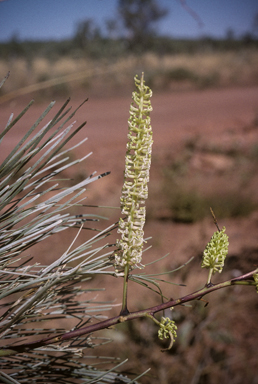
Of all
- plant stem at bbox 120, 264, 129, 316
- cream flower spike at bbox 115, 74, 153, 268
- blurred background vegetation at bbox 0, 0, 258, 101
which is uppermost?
blurred background vegetation at bbox 0, 0, 258, 101

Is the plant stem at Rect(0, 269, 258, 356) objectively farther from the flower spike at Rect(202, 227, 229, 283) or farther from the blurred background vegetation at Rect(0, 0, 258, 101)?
the blurred background vegetation at Rect(0, 0, 258, 101)

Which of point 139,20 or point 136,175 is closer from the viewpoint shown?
point 136,175

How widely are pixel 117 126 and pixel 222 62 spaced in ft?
27.6

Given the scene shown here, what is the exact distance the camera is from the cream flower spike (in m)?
0.41

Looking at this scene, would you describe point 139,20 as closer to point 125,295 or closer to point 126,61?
point 126,61

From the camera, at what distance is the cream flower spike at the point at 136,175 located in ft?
1.34

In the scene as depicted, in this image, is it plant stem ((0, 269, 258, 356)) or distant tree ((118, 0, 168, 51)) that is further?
distant tree ((118, 0, 168, 51))

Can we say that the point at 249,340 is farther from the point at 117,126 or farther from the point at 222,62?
the point at 222,62

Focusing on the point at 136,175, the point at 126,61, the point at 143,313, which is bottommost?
the point at 143,313

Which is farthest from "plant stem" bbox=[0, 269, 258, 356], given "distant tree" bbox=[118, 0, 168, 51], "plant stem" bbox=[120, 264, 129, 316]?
"distant tree" bbox=[118, 0, 168, 51]

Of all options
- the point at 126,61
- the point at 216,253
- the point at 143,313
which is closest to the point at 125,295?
the point at 143,313

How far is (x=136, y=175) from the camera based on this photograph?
0.42 meters

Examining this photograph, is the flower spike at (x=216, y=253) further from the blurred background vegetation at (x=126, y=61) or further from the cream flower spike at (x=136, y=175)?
the blurred background vegetation at (x=126, y=61)

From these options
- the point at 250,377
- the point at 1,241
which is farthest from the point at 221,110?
the point at 1,241
